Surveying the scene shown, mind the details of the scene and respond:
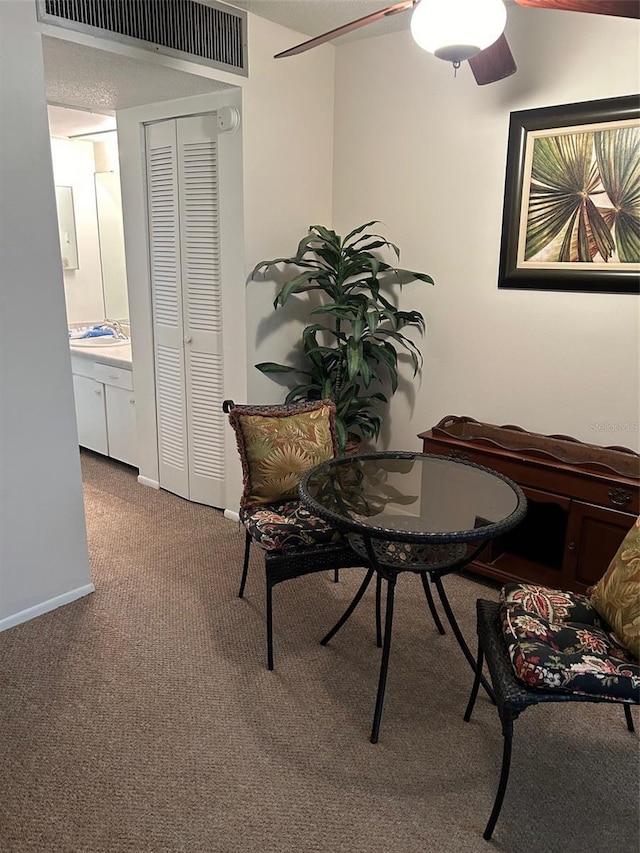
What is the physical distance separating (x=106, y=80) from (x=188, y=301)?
1.13m

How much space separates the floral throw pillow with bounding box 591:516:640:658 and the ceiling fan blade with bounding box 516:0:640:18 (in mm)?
1393

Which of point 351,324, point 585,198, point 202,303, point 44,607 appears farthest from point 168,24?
point 44,607

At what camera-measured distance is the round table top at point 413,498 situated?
1.97 meters

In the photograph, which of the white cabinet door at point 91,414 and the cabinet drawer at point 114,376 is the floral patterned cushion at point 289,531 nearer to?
the cabinet drawer at point 114,376

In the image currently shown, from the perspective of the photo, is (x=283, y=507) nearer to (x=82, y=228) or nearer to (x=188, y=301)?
(x=188, y=301)

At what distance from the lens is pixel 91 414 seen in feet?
15.3

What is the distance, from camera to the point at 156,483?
13.8 feet

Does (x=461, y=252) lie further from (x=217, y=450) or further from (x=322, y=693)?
(x=322, y=693)

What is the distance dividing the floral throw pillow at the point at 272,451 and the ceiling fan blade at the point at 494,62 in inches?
58.2

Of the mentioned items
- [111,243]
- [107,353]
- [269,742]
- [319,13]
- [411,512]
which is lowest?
[269,742]

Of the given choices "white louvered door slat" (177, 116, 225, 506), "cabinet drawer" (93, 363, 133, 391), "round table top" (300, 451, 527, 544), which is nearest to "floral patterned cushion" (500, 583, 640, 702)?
"round table top" (300, 451, 527, 544)

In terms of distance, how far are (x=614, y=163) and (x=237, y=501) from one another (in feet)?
8.16

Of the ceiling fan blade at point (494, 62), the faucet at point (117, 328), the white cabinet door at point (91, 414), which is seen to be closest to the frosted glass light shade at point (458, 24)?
the ceiling fan blade at point (494, 62)

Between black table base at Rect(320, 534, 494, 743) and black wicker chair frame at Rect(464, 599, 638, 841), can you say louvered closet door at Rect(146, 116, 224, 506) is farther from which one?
black wicker chair frame at Rect(464, 599, 638, 841)
